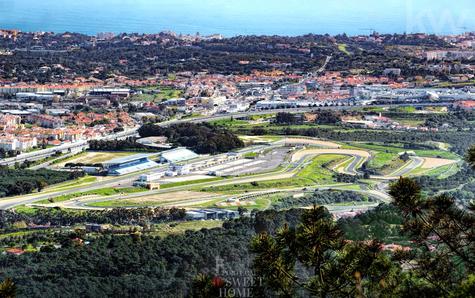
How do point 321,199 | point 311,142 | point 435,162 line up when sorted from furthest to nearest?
1. point 311,142
2. point 435,162
3. point 321,199

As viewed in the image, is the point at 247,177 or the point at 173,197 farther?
the point at 247,177

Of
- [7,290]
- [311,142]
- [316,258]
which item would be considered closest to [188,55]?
[311,142]

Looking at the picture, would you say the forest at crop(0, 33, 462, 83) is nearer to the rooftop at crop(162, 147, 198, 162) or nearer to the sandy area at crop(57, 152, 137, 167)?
the sandy area at crop(57, 152, 137, 167)

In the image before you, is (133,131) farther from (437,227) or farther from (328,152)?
(437,227)

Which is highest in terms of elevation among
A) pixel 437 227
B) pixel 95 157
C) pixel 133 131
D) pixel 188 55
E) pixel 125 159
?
pixel 437 227

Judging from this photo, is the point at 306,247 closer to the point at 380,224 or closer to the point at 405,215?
the point at 405,215

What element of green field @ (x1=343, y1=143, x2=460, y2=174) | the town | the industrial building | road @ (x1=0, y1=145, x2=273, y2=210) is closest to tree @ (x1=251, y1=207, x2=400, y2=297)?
the town
